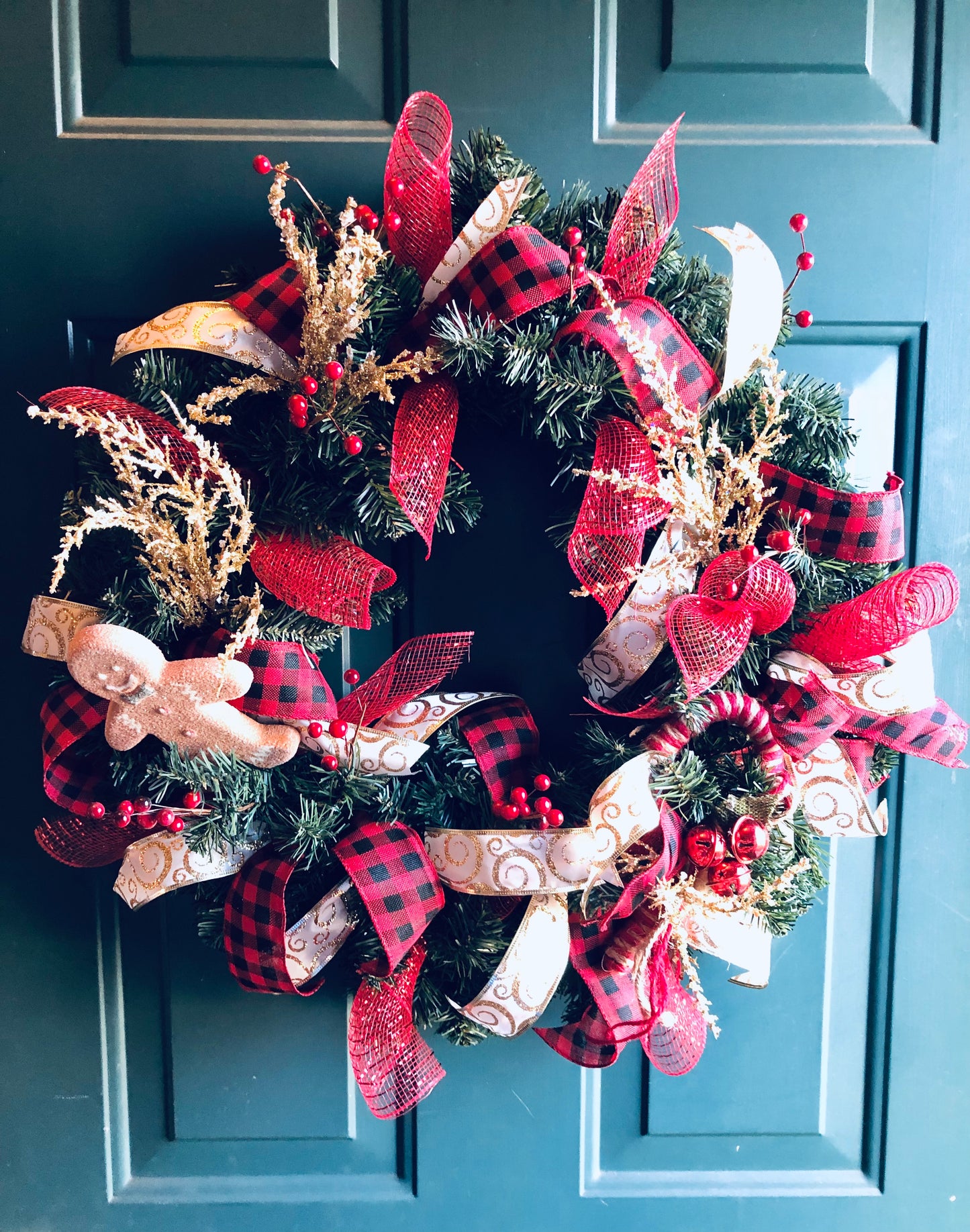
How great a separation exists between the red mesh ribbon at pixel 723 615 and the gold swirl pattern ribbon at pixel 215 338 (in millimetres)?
458

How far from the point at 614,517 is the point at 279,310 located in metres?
0.40

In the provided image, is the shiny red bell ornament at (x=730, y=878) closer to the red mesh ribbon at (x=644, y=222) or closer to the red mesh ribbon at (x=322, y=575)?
the red mesh ribbon at (x=322, y=575)

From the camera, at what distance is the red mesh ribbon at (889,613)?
76cm

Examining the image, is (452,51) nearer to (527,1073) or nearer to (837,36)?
(837,36)

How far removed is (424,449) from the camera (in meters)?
0.76

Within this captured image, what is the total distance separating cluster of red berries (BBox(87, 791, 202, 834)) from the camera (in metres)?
0.78

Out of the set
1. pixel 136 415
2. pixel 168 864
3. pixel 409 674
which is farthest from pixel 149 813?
pixel 136 415

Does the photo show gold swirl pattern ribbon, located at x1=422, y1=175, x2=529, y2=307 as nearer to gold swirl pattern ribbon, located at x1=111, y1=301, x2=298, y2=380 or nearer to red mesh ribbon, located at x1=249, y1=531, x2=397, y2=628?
gold swirl pattern ribbon, located at x1=111, y1=301, x2=298, y2=380

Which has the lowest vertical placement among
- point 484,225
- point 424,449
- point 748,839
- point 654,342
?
point 748,839

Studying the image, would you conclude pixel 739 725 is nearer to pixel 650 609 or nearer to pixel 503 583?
pixel 650 609

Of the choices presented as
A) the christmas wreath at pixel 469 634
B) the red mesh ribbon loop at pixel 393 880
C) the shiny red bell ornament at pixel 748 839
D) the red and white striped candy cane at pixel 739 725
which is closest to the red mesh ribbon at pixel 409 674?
the christmas wreath at pixel 469 634

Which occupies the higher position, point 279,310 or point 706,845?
point 279,310

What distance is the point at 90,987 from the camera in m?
1.01

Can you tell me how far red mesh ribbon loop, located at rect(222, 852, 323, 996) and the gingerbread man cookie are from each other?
0.45 ft
